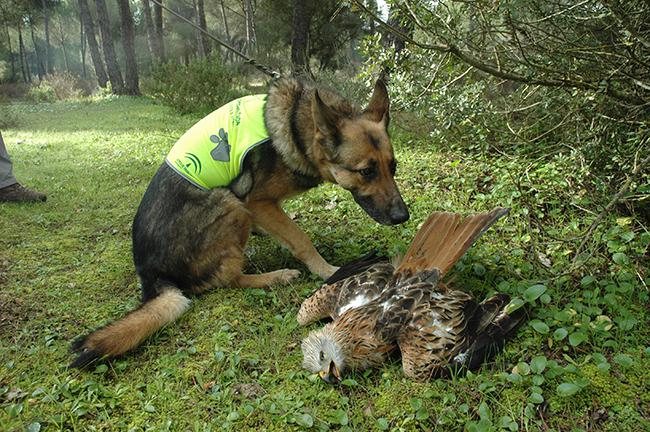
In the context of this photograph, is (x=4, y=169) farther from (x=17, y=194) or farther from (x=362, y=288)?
(x=362, y=288)

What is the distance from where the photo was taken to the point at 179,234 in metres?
3.61

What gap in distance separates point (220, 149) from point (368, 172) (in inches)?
50.0

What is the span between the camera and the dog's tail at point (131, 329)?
2.79m

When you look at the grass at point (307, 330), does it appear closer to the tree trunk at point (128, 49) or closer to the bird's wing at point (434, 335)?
the bird's wing at point (434, 335)

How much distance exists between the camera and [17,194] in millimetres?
6301

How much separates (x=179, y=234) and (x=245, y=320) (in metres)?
0.91

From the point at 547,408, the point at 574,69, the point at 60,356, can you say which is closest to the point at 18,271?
the point at 60,356

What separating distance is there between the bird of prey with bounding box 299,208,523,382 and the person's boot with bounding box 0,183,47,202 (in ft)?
17.6

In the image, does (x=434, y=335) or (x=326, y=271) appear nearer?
(x=434, y=335)

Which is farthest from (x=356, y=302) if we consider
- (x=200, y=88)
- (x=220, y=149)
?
(x=200, y=88)

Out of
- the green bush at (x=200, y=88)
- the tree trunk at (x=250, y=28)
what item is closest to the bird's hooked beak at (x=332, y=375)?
the green bush at (x=200, y=88)

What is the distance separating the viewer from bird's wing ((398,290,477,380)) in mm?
2500

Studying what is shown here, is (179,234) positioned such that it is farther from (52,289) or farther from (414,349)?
(414,349)

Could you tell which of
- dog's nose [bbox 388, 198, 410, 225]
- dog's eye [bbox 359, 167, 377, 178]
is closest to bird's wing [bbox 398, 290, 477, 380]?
dog's nose [bbox 388, 198, 410, 225]
